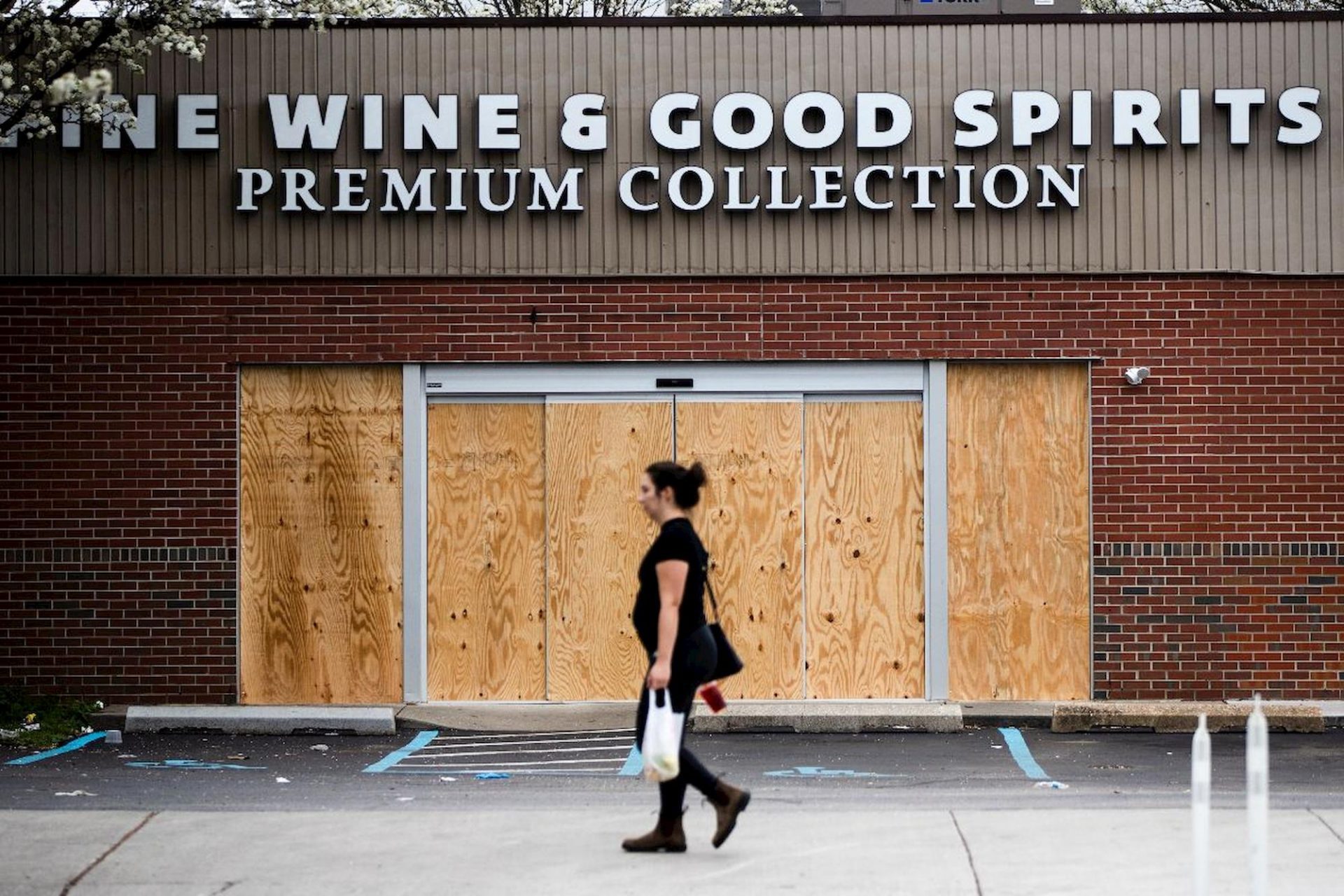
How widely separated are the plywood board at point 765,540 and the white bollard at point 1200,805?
7.79 metres

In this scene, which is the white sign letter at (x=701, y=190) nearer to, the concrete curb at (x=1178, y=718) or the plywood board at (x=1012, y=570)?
the plywood board at (x=1012, y=570)

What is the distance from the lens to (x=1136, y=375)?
524 inches

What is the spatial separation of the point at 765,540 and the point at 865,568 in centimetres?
84

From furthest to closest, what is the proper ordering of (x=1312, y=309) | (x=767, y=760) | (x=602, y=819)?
(x=1312, y=309) → (x=767, y=760) → (x=602, y=819)

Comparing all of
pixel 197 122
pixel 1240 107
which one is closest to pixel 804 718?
pixel 1240 107

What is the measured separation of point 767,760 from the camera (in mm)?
11133

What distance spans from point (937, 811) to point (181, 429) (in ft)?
24.3

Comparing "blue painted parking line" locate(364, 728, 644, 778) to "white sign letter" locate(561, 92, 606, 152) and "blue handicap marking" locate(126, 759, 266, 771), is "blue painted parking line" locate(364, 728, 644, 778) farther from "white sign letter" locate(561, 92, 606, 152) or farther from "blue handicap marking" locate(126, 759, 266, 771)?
"white sign letter" locate(561, 92, 606, 152)

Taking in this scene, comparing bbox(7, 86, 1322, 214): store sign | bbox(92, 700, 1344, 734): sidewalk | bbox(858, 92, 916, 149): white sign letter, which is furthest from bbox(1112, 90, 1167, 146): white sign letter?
bbox(92, 700, 1344, 734): sidewalk

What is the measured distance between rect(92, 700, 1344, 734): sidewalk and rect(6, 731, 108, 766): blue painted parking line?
29cm

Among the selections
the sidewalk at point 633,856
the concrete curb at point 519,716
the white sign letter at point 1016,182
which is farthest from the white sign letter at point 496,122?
the sidewalk at point 633,856

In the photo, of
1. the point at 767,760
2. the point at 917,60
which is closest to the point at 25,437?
the point at 767,760

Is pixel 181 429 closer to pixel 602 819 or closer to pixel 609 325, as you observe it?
pixel 609 325

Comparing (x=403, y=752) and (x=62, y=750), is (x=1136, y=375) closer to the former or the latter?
(x=403, y=752)
